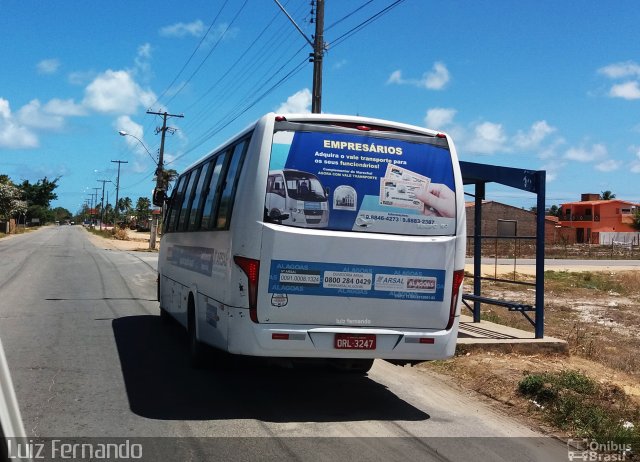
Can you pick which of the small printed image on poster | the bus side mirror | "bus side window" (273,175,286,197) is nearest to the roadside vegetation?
the small printed image on poster

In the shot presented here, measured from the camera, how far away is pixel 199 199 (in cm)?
859

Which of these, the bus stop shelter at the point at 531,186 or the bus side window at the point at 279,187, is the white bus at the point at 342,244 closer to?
the bus side window at the point at 279,187

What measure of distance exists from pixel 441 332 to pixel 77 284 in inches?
561

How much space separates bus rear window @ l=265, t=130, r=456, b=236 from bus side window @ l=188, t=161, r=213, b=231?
256 centimetres

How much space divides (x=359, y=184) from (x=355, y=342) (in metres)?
1.57

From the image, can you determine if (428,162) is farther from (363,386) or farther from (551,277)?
(551,277)

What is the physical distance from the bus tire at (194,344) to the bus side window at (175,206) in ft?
9.20

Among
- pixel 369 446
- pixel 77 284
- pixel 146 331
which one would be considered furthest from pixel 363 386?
pixel 77 284

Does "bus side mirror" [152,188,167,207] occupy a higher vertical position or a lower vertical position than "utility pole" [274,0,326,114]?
lower

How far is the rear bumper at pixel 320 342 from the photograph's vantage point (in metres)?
5.81

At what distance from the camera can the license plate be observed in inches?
235

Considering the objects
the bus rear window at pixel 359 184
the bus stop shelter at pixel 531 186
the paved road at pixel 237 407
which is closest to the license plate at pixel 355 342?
the paved road at pixel 237 407

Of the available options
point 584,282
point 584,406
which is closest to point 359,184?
point 584,406

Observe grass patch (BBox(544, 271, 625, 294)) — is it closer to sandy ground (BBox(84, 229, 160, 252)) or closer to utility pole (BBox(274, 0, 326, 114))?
utility pole (BBox(274, 0, 326, 114))
